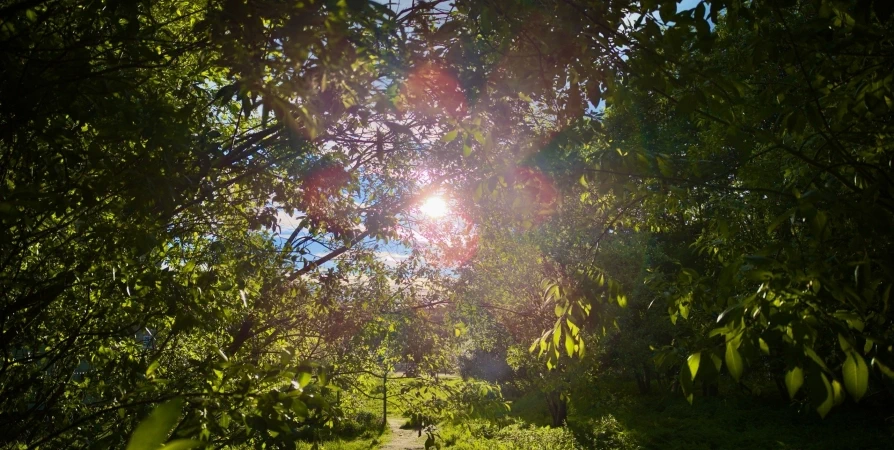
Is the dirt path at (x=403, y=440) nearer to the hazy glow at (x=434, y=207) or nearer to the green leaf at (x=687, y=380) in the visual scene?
the hazy glow at (x=434, y=207)

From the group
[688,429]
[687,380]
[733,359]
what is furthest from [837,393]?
[688,429]

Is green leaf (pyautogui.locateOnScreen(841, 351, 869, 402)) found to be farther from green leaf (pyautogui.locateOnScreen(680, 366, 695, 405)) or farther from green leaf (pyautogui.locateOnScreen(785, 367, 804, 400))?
green leaf (pyautogui.locateOnScreen(680, 366, 695, 405))

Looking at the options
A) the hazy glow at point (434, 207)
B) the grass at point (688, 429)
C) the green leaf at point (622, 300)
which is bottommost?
the grass at point (688, 429)

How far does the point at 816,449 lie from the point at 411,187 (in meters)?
15.6

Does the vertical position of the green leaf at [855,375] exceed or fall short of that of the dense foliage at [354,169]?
it falls short

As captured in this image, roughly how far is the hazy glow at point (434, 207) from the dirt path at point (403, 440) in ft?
36.8

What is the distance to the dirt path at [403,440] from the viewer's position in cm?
1845

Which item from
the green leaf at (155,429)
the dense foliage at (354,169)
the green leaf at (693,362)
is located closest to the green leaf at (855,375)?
the dense foliage at (354,169)

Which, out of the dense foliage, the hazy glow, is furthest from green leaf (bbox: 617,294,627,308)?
the hazy glow

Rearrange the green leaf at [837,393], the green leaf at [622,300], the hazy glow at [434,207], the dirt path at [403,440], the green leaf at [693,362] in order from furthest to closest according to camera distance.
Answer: the dirt path at [403,440], the hazy glow at [434,207], the green leaf at [622,300], the green leaf at [693,362], the green leaf at [837,393]

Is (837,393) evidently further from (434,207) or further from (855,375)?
(434,207)

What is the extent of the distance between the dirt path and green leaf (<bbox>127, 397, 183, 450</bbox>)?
16.6 meters

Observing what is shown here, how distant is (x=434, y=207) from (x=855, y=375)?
5644mm

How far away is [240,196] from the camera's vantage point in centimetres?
524
